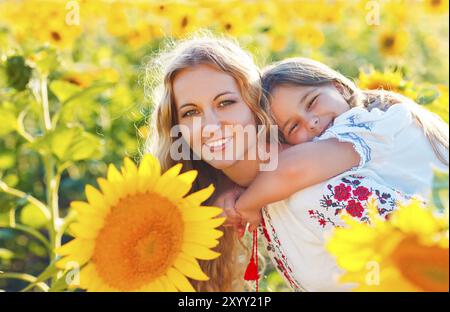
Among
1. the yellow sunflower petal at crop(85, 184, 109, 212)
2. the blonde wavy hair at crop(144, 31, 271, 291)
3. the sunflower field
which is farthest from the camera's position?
the sunflower field

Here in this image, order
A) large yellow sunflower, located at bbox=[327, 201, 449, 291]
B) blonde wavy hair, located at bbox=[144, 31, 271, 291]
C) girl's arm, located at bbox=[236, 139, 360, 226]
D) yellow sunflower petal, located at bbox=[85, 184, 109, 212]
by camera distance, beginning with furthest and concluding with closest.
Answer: blonde wavy hair, located at bbox=[144, 31, 271, 291] → girl's arm, located at bbox=[236, 139, 360, 226] → yellow sunflower petal, located at bbox=[85, 184, 109, 212] → large yellow sunflower, located at bbox=[327, 201, 449, 291]

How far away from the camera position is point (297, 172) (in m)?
1.33

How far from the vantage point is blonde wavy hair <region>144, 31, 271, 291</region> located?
1438mm

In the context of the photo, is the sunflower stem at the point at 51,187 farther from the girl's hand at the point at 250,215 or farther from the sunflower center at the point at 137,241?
the sunflower center at the point at 137,241

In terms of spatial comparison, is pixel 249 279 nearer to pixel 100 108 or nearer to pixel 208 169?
pixel 208 169

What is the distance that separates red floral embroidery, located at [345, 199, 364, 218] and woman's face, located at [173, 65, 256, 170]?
0.65 ft

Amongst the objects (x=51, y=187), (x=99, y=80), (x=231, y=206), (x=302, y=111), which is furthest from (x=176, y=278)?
(x=99, y=80)

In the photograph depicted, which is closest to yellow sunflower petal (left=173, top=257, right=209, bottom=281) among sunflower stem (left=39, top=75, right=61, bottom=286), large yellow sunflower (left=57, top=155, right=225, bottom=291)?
large yellow sunflower (left=57, top=155, right=225, bottom=291)

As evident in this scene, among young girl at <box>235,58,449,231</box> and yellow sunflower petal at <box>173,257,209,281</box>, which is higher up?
young girl at <box>235,58,449,231</box>

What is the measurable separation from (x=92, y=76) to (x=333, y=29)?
213 cm

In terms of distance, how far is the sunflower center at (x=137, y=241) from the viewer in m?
1.09

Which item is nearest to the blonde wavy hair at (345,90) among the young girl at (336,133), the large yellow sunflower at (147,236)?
the young girl at (336,133)

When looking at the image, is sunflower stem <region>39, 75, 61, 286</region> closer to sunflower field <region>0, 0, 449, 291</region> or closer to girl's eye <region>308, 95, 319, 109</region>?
sunflower field <region>0, 0, 449, 291</region>
